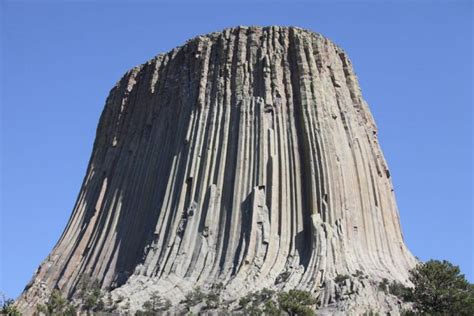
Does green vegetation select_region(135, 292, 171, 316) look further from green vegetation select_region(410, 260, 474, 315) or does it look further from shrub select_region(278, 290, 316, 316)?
green vegetation select_region(410, 260, 474, 315)

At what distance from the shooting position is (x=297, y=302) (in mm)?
42281

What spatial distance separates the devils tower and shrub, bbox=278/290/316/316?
186 centimetres

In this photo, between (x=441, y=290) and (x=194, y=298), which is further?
(x=194, y=298)

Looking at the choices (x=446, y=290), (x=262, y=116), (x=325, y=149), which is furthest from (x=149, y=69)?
(x=446, y=290)

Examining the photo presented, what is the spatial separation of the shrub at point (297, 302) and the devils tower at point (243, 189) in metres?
1.86

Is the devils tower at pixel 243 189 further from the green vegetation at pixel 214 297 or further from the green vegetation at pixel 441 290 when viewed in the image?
the green vegetation at pixel 441 290

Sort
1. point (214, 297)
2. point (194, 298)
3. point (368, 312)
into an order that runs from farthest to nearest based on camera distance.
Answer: point (194, 298) → point (214, 297) → point (368, 312)

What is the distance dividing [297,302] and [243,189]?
1098 cm

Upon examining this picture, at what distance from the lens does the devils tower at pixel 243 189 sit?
1911 inches

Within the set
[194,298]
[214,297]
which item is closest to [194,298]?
[194,298]

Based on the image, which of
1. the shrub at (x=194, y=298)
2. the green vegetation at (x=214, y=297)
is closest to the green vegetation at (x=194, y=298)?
the shrub at (x=194, y=298)

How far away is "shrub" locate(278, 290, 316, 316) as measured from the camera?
137ft

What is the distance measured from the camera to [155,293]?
48188 mm

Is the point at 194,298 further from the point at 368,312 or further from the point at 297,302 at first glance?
the point at 368,312
